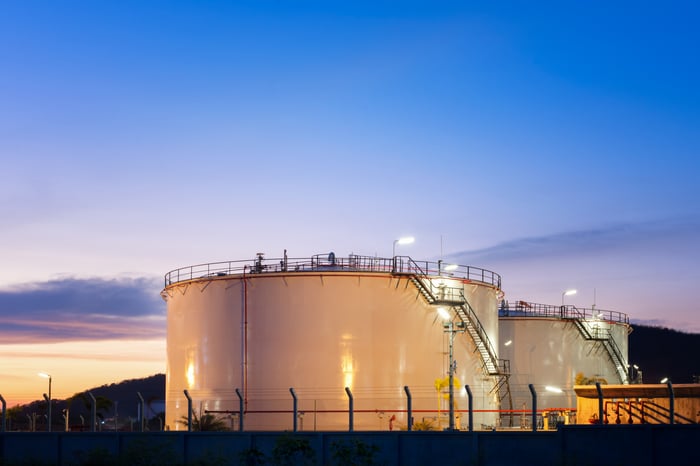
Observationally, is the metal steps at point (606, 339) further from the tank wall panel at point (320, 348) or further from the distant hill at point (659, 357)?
the distant hill at point (659, 357)

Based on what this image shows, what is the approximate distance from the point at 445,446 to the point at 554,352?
44.9 metres

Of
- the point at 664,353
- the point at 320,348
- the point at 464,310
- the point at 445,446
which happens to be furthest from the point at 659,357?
the point at 445,446

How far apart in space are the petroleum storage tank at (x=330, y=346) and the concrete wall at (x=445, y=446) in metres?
17.2

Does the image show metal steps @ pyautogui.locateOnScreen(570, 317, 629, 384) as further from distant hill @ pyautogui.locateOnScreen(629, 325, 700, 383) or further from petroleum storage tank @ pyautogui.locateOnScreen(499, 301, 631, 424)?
distant hill @ pyautogui.locateOnScreen(629, 325, 700, 383)

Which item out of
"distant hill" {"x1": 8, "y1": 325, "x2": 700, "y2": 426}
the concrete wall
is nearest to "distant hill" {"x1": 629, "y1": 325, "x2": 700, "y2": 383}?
"distant hill" {"x1": 8, "y1": 325, "x2": 700, "y2": 426}

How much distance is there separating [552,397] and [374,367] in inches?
1029

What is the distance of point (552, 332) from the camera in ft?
235

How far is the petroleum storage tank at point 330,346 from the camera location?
153 ft

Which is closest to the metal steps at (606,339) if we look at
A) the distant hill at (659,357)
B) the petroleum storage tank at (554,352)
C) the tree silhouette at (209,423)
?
the petroleum storage tank at (554,352)

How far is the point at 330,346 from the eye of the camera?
47188 mm

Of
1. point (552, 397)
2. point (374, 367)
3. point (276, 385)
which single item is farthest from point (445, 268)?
point (552, 397)

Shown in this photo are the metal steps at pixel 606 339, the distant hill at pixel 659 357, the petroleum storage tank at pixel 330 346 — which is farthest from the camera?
the distant hill at pixel 659 357

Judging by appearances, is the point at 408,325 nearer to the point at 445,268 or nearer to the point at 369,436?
the point at 445,268

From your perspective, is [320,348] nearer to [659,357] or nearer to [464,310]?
[464,310]
